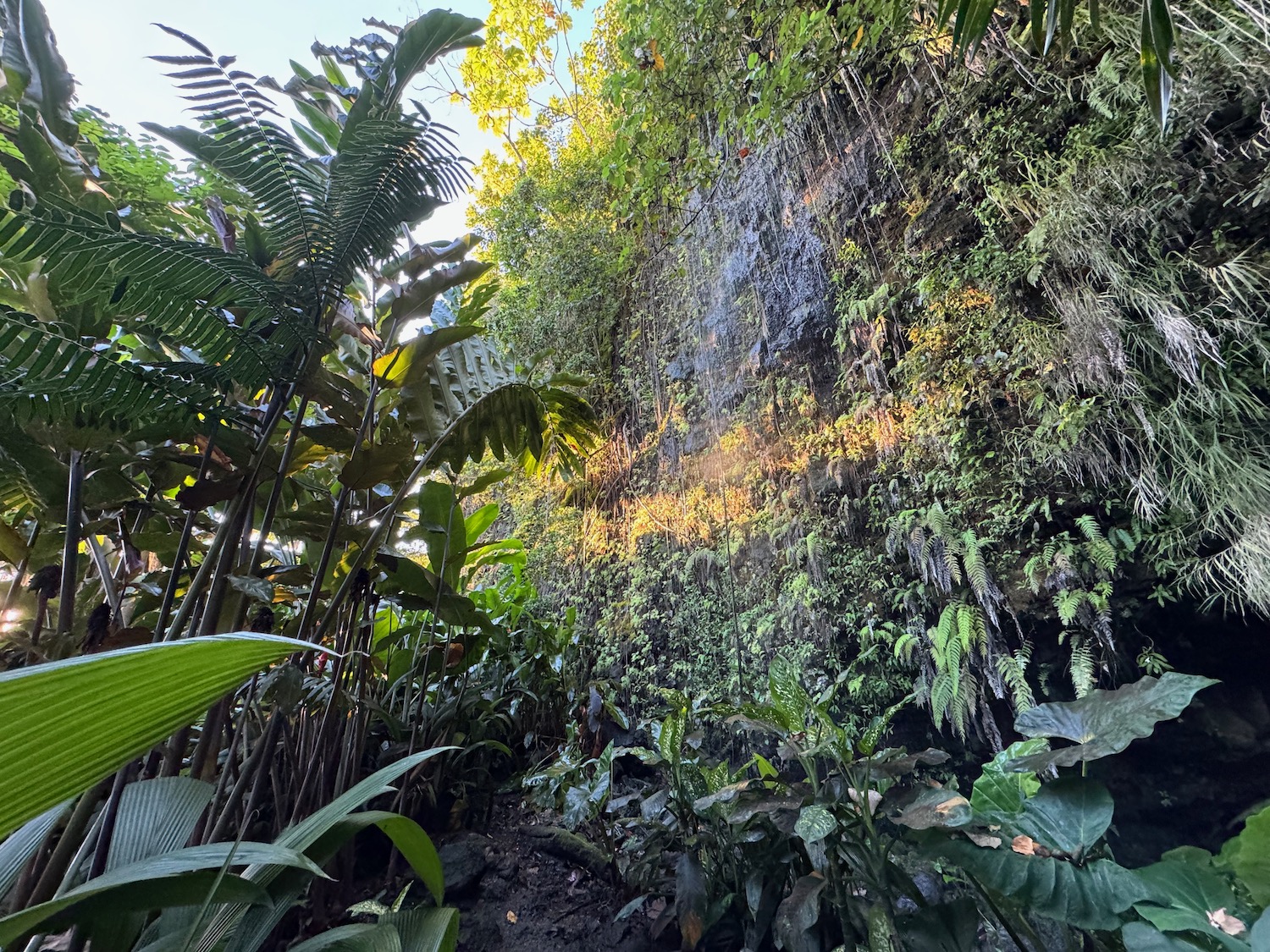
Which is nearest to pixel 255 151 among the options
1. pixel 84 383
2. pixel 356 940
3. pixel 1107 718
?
pixel 84 383

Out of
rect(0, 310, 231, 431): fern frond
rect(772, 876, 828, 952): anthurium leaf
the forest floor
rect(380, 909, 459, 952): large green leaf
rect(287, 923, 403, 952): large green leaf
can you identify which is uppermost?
rect(0, 310, 231, 431): fern frond

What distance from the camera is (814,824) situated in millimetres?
849

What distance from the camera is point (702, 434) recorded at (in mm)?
2453

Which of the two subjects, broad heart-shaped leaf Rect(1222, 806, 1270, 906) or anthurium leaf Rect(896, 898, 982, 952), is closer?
broad heart-shaped leaf Rect(1222, 806, 1270, 906)

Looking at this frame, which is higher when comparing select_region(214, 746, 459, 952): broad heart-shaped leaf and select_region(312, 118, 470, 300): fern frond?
select_region(312, 118, 470, 300): fern frond

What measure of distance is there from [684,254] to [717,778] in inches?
96.0

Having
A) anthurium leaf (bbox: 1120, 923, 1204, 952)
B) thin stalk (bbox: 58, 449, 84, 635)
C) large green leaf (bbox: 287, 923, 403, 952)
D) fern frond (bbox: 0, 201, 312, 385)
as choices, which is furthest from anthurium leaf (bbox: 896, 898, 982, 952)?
thin stalk (bbox: 58, 449, 84, 635)

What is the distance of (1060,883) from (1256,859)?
0.70 ft

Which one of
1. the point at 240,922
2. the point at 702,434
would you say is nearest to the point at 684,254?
the point at 702,434

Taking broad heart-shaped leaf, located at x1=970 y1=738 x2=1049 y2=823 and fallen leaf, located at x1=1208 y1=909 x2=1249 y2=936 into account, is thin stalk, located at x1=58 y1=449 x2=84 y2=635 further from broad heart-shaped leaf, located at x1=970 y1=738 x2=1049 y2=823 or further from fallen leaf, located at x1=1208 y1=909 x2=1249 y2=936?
fallen leaf, located at x1=1208 y1=909 x2=1249 y2=936

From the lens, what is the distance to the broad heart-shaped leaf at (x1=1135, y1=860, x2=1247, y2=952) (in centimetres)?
62

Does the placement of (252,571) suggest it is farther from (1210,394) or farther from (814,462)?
(1210,394)

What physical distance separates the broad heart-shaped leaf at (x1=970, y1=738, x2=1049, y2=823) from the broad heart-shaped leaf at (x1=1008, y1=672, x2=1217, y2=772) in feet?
0.10

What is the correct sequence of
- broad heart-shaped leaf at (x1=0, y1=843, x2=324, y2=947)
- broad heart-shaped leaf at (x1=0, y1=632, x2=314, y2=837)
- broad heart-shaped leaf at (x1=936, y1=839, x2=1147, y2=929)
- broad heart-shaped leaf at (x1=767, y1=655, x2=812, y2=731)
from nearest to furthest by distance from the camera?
broad heart-shaped leaf at (x1=0, y1=632, x2=314, y2=837)
broad heart-shaped leaf at (x1=0, y1=843, x2=324, y2=947)
broad heart-shaped leaf at (x1=936, y1=839, x2=1147, y2=929)
broad heart-shaped leaf at (x1=767, y1=655, x2=812, y2=731)
